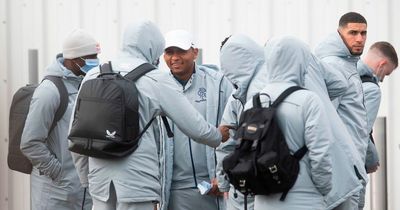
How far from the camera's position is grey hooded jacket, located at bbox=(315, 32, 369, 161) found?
576 cm

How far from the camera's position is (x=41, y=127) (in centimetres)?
577

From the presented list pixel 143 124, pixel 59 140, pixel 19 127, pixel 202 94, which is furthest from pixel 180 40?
pixel 143 124

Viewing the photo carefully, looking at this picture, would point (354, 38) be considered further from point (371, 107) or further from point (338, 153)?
point (338, 153)

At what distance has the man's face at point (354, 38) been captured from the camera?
615 centimetres

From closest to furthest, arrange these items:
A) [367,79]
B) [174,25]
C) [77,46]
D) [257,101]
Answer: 1. [257,101]
2. [77,46]
3. [367,79]
4. [174,25]

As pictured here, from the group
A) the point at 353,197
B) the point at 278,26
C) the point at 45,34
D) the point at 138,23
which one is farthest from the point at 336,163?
the point at 45,34

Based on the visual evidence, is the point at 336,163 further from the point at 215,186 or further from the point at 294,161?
the point at 215,186

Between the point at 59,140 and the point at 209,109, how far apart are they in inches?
39.9

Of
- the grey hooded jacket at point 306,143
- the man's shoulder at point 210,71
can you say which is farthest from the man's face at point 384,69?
the grey hooded jacket at point 306,143

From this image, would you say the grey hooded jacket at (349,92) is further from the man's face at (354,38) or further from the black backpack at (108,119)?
the black backpack at (108,119)

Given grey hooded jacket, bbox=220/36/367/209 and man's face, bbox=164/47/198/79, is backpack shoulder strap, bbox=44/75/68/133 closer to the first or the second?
man's face, bbox=164/47/198/79

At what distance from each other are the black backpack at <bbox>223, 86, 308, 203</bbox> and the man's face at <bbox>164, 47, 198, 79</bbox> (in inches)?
57.0

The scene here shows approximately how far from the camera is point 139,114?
4730 mm

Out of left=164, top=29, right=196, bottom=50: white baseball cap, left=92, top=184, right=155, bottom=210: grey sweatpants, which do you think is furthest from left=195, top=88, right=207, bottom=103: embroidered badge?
left=92, top=184, right=155, bottom=210: grey sweatpants
